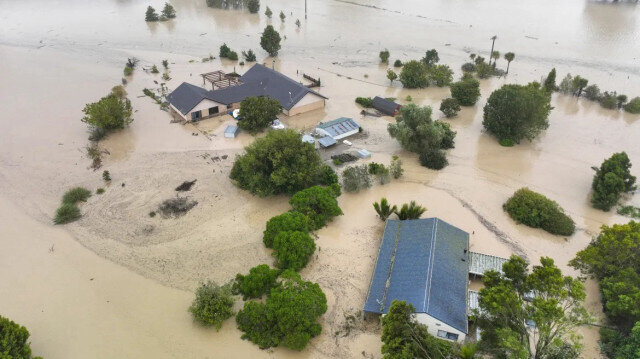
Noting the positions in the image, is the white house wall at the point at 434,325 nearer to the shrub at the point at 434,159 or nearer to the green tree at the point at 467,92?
the shrub at the point at 434,159

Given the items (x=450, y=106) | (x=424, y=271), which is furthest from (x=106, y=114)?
(x=450, y=106)

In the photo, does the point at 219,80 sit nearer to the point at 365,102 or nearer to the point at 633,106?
the point at 365,102

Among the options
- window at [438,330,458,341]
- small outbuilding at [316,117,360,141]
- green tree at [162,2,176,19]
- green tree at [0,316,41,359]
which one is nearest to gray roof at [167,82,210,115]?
small outbuilding at [316,117,360,141]

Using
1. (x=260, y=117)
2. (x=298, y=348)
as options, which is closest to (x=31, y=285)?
(x=298, y=348)

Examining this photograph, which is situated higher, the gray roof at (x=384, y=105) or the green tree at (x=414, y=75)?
the green tree at (x=414, y=75)

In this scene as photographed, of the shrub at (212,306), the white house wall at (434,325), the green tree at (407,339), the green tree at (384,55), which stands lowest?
the shrub at (212,306)

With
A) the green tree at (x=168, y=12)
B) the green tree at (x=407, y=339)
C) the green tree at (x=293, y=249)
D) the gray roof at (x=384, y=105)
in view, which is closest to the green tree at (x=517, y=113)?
the gray roof at (x=384, y=105)
